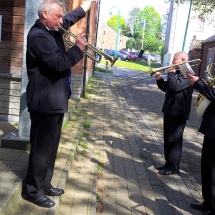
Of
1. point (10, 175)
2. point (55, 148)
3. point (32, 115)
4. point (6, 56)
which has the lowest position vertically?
point (10, 175)

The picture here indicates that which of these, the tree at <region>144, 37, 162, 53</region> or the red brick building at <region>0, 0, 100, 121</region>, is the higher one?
the tree at <region>144, 37, 162, 53</region>

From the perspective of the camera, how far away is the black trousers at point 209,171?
4.04 meters

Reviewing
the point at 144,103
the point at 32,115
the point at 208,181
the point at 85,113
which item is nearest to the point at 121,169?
the point at 208,181

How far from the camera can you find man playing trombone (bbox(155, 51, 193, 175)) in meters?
5.22

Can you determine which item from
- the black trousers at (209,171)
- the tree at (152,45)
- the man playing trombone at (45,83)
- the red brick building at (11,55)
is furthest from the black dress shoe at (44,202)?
the tree at (152,45)

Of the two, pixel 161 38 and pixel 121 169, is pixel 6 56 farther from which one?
pixel 161 38

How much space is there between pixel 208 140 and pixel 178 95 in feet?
4.61

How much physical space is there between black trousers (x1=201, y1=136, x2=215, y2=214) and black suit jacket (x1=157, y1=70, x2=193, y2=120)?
1223 mm

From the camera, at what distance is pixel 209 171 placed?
4.11m

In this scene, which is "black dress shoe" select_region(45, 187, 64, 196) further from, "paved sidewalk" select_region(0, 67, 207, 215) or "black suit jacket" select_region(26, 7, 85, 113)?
"black suit jacket" select_region(26, 7, 85, 113)

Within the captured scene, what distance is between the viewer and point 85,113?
30.9ft

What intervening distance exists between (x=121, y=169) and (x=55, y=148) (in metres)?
2.13

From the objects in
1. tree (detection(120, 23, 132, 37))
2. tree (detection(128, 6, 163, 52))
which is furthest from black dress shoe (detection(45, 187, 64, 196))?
tree (detection(120, 23, 132, 37))

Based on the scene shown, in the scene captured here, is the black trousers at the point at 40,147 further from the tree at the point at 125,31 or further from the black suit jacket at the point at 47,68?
the tree at the point at 125,31
